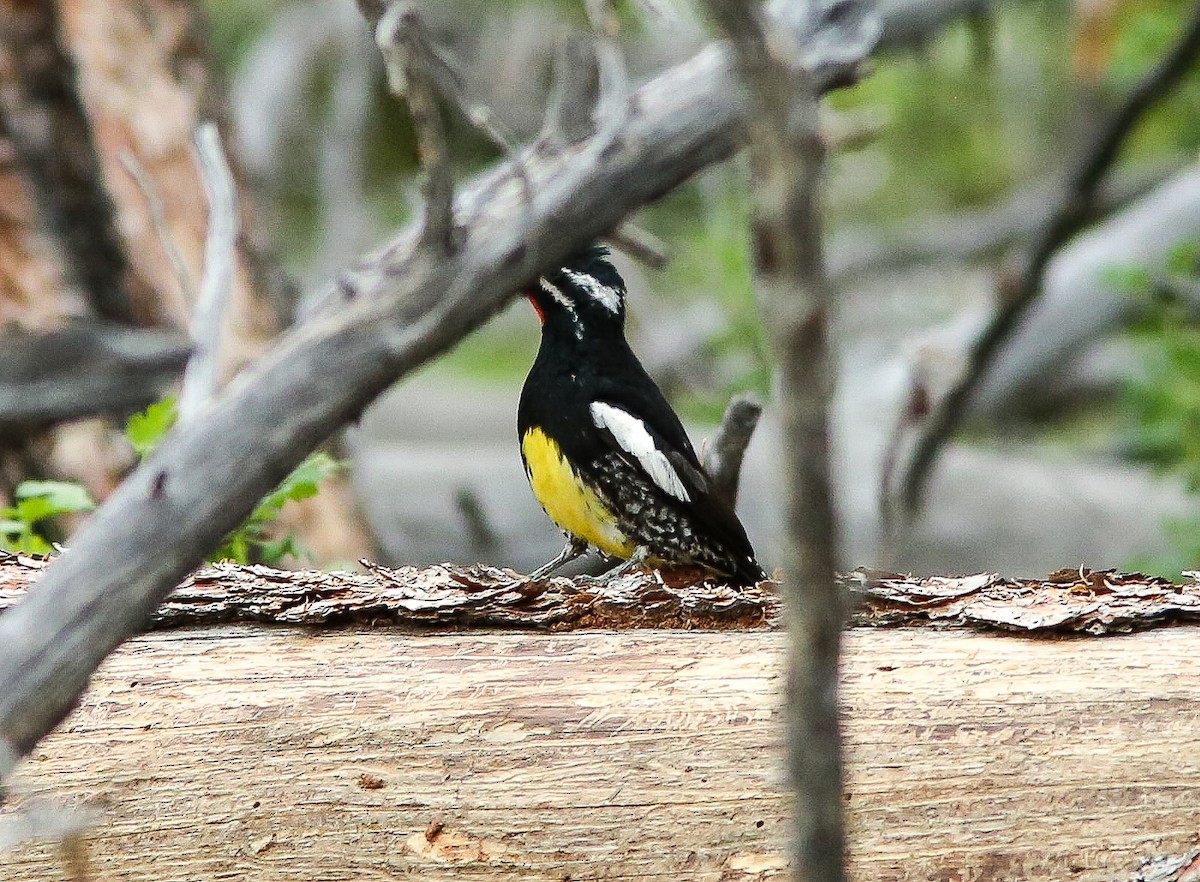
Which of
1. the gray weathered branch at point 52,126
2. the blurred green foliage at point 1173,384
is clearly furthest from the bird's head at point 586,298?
the blurred green foliage at point 1173,384

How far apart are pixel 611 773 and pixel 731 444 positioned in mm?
1587

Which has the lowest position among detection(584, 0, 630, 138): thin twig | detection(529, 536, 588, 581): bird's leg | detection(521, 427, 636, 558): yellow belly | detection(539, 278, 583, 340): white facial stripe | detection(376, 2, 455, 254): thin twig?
detection(529, 536, 588, 581): bird's leg

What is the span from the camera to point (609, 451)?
149 inches

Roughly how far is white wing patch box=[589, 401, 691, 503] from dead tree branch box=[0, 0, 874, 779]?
0.57 metres

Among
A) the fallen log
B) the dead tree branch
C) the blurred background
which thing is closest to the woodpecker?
the dead tree branch

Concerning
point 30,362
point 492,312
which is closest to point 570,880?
point 492,312

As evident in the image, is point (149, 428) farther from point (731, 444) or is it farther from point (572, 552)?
point (731, 444)

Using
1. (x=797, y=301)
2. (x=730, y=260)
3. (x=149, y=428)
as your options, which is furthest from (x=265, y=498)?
(x=730, y=260)

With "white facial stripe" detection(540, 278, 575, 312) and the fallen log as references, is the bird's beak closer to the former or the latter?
"white facial stripe" detection(540, 278, 575, 312)

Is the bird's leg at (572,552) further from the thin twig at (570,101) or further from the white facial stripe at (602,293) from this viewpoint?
the thin twig at (570,101)

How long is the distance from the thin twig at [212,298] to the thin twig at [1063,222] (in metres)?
3.19

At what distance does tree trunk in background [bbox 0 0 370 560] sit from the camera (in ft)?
16.8

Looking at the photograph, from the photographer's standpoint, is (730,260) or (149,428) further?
(730,260)

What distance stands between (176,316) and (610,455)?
2.65 m
